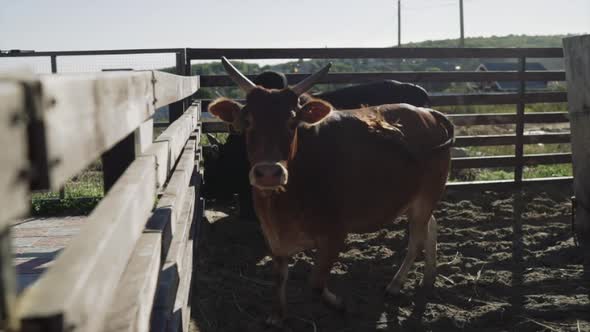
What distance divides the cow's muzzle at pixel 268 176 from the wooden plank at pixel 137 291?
1.55 metres

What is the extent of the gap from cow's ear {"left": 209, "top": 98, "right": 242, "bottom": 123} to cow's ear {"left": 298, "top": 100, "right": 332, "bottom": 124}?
0.49 m

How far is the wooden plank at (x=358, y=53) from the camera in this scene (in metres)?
8.23

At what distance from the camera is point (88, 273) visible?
1.12 meters

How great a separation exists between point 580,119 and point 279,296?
432 centimetres

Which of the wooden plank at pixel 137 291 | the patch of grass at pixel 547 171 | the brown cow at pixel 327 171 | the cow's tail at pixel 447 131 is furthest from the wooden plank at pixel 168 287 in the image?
the patch of grass at pixel 547 171

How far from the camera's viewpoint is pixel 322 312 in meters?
4.88

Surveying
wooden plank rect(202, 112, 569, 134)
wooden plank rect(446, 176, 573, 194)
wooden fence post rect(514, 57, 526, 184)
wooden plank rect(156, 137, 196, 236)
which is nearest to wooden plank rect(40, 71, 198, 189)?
wooden plank rect(156, 137, 196, 236)

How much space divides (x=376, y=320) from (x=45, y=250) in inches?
132

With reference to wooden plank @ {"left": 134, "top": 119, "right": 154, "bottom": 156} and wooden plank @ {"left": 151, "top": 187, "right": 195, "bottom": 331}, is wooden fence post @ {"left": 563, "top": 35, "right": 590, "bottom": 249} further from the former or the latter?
wooden plank @ {"left": 134, "top": 119, "right": 154, "bottom": 156}

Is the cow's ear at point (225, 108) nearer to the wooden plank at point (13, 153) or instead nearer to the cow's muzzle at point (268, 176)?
the cow's muzzle at point (268, 176)

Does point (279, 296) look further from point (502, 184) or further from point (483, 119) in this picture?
point (483, 119)

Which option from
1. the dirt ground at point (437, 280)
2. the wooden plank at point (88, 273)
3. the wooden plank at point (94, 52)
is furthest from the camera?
the wooden plank at point (94, 52)

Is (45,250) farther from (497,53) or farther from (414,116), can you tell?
(497,53)

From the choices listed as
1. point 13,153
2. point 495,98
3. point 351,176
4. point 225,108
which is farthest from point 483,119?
point 13,153
